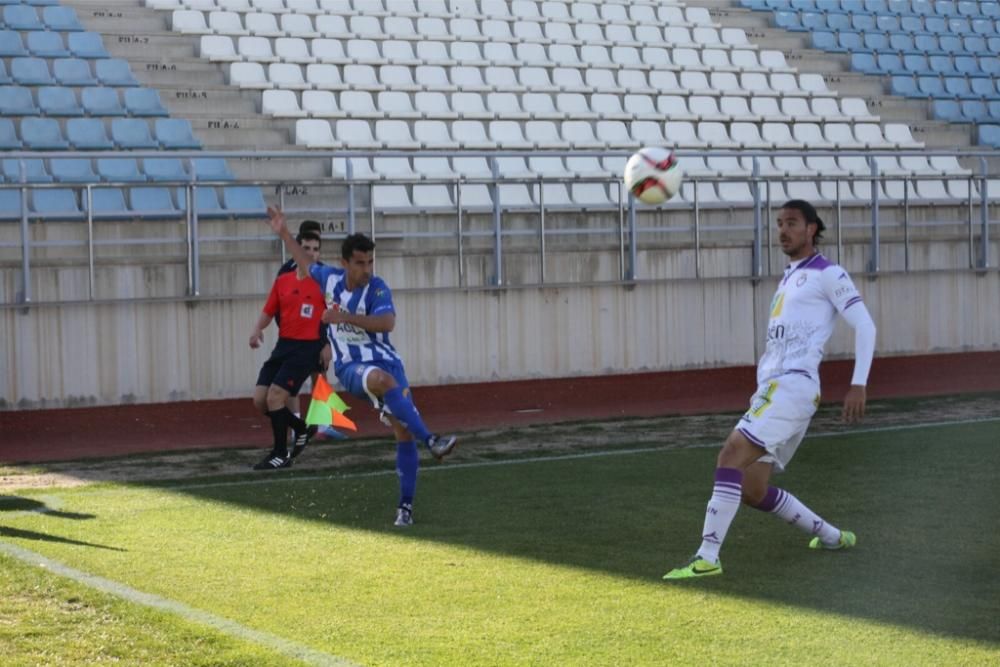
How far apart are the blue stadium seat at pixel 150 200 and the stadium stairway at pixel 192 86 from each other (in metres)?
1.59

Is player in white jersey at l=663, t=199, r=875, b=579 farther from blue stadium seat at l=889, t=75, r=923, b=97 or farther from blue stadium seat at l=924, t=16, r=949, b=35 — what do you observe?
blue stadium seat at l=924, t=16, r=949, b=35

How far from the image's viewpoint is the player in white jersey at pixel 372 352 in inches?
354

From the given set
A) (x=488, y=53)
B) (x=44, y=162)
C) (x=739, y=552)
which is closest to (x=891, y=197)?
(x=488, y=53)

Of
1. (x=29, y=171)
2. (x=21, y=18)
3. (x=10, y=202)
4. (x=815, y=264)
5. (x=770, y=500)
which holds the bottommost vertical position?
(x=770, y=500)

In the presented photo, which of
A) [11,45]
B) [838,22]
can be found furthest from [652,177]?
[838,22]

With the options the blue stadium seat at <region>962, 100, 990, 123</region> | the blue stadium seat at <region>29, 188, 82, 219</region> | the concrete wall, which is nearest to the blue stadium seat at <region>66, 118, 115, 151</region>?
the blue stadium seat at <region>29, 188, 82, 219</region>

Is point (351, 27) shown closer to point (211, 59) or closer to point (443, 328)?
point (211, 59)

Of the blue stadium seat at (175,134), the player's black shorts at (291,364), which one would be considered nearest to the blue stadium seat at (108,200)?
the blue stadium seat at (175,134)

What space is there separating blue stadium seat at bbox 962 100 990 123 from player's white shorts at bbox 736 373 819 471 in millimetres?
19279

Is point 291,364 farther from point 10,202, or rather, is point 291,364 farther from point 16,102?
point 16,102

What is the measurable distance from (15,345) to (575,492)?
6631mm

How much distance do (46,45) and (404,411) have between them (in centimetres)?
1167

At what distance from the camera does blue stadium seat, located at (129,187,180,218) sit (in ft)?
51.8

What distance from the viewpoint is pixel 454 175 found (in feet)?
60.5
